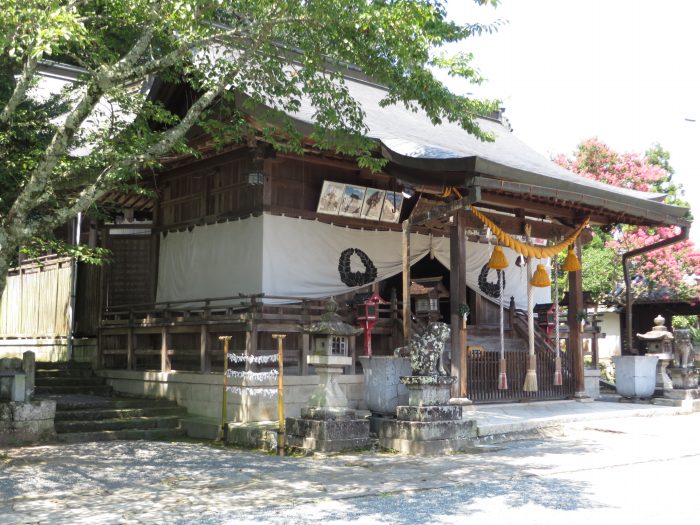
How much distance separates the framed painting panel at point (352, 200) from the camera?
14.1 metres

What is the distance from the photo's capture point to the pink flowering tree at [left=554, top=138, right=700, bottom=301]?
2464 centimetres

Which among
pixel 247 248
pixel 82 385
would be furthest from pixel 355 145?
pixel 82 385

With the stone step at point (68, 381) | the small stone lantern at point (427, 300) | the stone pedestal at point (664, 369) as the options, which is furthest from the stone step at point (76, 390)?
the stone pedestal at point (664, 369)

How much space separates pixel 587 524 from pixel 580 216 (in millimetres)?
9768

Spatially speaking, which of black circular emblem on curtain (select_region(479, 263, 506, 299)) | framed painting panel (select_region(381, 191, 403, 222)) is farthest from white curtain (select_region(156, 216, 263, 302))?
black circular emblem on curtain (select_region(479, 263, 506, 299))

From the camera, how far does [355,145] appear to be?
10531 mm

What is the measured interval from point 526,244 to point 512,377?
245 centimetres

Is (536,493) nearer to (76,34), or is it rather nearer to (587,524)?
(587,524)

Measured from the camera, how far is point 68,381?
14.7 m

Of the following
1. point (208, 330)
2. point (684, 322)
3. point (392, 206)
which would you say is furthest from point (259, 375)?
point (684, 322)

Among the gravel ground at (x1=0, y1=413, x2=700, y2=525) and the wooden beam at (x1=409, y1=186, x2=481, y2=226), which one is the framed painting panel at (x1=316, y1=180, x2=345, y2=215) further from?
the gravel ground at (x1=0, y1=413, x2=700, y2=525)

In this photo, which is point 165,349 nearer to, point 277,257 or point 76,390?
point 76,390

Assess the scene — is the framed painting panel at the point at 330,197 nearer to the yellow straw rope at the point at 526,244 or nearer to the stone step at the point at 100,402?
the yellow straw rope at the point at 526,244

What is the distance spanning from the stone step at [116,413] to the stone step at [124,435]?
1.60 ft
